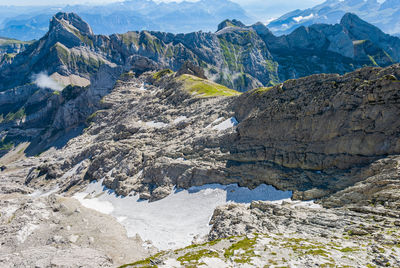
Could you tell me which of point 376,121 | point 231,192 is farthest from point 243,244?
point 376,121

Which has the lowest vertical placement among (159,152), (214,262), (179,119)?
(214,262)

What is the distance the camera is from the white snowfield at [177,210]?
4319cm

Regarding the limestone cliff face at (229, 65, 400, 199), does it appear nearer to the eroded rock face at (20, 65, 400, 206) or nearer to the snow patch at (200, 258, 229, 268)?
the eroded rock face at (20, 65, 400, 206)

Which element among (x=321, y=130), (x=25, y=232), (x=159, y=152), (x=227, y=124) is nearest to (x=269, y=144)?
(x=321, y=130)

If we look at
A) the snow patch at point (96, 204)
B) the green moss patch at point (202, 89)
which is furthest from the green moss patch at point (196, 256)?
the green moss patch at point (202, 89)

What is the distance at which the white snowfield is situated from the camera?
43.2 m

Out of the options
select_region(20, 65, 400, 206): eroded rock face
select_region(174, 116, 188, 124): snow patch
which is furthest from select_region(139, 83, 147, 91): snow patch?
select_region(174, 116, 188, 124): snow patch

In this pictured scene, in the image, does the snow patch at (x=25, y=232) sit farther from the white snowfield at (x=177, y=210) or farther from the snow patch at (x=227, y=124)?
the snow patch at (x=227, y=124)

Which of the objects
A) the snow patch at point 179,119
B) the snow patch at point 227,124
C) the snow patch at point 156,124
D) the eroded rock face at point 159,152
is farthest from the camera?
the snow patch at point 156,124

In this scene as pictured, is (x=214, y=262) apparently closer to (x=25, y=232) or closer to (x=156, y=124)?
(x=25, y=232)

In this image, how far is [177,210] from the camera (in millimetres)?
51188

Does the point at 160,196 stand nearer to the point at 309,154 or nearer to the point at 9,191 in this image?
the point at 309,154

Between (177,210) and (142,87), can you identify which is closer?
(177,210)

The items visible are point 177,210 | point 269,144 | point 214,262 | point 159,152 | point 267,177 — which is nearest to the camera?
point 214,262
